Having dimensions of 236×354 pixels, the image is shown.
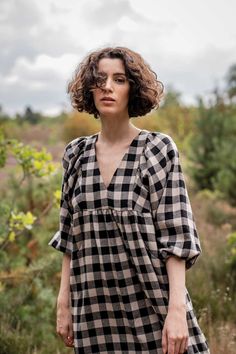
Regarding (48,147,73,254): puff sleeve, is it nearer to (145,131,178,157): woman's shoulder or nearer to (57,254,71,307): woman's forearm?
(57,254,71,307): woman's forearm

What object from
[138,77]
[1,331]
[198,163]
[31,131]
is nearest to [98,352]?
[138,77]

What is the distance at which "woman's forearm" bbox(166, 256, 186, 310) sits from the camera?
1.96 m

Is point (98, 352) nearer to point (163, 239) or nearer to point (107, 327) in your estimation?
point (107, 327)

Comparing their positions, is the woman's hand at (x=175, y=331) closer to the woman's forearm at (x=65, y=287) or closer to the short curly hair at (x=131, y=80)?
the woman's forearm at (x=65, y=287)

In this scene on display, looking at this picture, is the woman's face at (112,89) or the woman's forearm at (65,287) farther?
the woman's forearm at (65,287)

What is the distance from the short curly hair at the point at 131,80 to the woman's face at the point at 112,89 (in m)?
0.02

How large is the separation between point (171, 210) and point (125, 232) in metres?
0.19

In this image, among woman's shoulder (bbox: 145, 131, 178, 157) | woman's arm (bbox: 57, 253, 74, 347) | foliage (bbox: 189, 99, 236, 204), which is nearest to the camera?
woman's shoulder (bbox: 145, 131, 178, 157)

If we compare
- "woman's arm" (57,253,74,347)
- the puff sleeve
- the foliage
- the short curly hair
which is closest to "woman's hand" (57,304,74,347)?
"woman's arm" (57,253,74,347)

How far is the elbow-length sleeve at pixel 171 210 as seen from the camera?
2.01 m

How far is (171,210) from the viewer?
204 cm

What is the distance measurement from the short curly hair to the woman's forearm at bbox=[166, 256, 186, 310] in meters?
0.65

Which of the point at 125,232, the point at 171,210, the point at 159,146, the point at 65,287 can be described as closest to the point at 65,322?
the point at 65,287

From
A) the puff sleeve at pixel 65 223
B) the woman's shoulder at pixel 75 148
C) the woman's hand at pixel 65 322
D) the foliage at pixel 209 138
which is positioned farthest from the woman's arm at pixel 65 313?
the foliage at pixel 209 138
